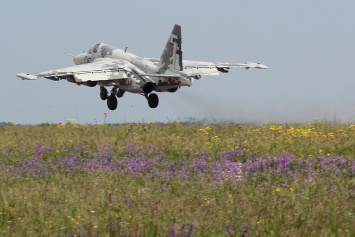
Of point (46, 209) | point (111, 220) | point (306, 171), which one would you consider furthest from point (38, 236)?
point (306, 171)

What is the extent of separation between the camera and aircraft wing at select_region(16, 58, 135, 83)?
36.7 metres

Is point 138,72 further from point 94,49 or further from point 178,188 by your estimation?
point 178,188

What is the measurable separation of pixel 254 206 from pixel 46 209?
2.56 m

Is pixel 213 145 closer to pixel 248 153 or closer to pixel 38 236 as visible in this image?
pixel 248 153

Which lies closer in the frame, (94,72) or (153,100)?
(94,72)

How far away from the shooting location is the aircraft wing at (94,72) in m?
36.7

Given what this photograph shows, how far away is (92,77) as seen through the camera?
37969 mm

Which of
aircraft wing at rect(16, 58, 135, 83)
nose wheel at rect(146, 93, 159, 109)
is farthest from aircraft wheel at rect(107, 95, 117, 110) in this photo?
nose wheel at rect(146, 93, 159, 109)

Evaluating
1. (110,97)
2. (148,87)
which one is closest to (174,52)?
(148,87)

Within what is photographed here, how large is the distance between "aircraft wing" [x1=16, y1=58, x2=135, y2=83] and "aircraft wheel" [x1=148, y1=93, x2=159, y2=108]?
6.06 feet

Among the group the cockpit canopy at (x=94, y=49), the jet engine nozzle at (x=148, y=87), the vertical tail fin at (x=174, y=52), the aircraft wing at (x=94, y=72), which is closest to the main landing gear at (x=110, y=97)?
the aircraft wing at (x=94, y=72)

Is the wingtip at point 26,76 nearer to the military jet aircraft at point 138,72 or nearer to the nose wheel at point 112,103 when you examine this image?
the military jet aircraft at point 138,72

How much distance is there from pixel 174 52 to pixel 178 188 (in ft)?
Answer: 85.6

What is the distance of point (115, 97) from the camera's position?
40.0 m
